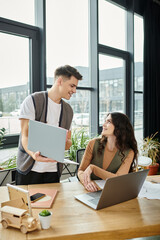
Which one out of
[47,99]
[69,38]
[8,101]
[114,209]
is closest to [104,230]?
[114,209]

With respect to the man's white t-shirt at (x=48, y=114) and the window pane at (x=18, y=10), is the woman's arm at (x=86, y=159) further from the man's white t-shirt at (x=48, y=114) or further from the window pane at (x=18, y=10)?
the window pane at (x=18, y=10)

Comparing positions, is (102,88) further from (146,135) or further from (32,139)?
(32,139)

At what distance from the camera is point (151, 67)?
4520 mm

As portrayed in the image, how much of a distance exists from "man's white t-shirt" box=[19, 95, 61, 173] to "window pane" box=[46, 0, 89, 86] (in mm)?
1175

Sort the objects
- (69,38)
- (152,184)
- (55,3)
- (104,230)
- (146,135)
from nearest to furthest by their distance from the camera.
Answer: (104,230) < (152,184) < (55,3) < (69,38) < (146,135)

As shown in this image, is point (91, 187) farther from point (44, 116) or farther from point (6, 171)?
point (6, 171)

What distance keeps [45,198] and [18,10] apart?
2188mm

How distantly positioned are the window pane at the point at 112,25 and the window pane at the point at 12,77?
1.59m

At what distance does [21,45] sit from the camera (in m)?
2.69

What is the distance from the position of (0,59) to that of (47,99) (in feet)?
3.27

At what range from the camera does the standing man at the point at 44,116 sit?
1.80m

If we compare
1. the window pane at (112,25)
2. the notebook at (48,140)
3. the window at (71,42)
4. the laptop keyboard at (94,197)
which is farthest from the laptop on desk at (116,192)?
the window pane at (112,25)

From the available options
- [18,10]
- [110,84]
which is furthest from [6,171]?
[110,84]

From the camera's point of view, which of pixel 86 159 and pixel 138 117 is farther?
pixel 138 117
